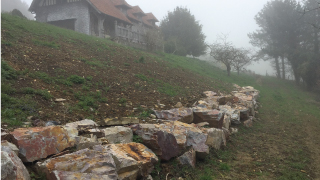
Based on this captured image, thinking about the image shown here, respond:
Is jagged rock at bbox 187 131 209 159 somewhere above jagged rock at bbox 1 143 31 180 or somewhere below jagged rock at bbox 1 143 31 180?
below

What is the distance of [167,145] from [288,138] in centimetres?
477

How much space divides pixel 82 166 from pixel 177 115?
12.0 ft

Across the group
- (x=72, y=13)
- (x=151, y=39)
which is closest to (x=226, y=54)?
(x=151, y=39)

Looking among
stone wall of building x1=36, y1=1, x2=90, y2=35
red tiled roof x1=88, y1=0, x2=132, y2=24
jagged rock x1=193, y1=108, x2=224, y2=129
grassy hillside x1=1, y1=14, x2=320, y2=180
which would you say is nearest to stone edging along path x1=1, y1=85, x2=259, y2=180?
grassy hillside x1=1, y1=14, x2=320, y2=180

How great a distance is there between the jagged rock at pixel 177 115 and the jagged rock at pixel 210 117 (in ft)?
0.97

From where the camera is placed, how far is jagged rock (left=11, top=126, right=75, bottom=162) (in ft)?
9.55

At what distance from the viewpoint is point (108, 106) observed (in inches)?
247

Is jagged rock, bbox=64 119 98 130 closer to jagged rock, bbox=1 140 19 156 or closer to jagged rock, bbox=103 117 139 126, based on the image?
jagged rock, bbox=103 117 139 126

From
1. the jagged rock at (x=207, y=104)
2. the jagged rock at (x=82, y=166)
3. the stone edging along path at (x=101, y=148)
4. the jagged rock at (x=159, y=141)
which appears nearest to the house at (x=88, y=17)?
the jagged rock at (x=207, y=104)

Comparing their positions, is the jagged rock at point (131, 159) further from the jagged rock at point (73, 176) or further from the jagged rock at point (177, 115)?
the jagged rock at point (177, 115)

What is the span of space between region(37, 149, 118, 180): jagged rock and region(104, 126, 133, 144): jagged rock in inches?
36.1

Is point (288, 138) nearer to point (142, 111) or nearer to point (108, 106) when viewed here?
point (142, 111)

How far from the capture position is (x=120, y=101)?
6750 mm

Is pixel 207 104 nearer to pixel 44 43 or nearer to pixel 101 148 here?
pixel 101 148
